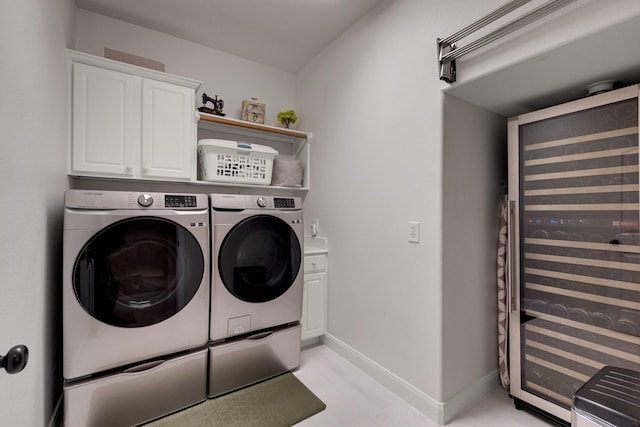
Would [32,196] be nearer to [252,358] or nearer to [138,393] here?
[138,393]

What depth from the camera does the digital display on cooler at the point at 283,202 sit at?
206 cm

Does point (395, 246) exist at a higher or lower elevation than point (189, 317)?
higher

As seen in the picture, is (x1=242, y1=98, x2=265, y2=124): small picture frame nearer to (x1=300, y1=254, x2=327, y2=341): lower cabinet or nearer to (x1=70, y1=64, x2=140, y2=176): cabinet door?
(x1=70, y1=64, x2=140, y2=176): cabinet door

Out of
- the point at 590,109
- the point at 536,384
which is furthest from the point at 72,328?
the point at 590,109

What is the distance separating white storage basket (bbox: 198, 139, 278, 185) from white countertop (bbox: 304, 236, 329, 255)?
2.22 ft

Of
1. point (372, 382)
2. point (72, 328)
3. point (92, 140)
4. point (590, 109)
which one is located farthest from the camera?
point (372, 382)

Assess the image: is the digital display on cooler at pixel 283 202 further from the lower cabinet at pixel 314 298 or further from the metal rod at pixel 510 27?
the metal rod at pixel 510 27

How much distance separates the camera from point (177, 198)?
171cm

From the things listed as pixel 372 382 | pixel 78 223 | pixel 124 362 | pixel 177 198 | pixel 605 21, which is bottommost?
pixel 372 382

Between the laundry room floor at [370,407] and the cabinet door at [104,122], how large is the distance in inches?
75.7

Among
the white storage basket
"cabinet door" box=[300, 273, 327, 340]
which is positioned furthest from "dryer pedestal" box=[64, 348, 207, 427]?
the white storage basket

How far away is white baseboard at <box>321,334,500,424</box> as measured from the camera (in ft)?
5.44

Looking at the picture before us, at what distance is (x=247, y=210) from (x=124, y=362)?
3.44 ft

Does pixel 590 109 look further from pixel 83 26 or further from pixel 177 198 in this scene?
pixel 83 26
